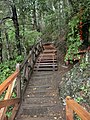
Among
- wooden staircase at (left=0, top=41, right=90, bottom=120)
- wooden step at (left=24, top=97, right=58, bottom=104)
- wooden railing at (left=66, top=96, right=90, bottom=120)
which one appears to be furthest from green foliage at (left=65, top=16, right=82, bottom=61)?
wooden railing at (left=66, top=96, right=90, bottom=120)

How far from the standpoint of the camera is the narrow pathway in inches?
211

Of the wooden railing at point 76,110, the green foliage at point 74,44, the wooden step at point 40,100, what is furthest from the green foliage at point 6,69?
the wooden railing at point 76,110

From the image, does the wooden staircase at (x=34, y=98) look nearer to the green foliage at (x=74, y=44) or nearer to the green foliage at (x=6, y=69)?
the green foliage at (x=74, y=44)

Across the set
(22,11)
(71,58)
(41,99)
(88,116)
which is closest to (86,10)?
(71,58)

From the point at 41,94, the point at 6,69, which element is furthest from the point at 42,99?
the point at 6,69

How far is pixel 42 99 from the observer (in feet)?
20.6

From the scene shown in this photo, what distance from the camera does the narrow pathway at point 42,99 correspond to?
5348 mm

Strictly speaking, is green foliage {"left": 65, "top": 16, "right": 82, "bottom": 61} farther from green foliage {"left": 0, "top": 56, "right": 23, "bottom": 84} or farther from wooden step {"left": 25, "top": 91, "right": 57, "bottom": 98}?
green foliage {"left": 0, "top": 56, "right": 23, "bottom": 84}

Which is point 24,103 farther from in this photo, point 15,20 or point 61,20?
point 61,20

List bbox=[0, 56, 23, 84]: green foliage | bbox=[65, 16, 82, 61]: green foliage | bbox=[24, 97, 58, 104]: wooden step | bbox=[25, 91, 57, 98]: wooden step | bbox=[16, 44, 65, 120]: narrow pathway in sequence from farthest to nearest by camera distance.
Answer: bbox=[0, 56, 23, 84]: green foliage → bbox=[65, 16, 82, 61]: green foliage → bbox=[25, 91, 57, 98]: wooden step → bbox=[24, 97, 58, 104]: wooden step → bbox=[16, 44, 65, 120]: narrow pathway

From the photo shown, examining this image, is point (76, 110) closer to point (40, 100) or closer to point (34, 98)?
point (40, 100)

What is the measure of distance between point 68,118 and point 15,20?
379 inches

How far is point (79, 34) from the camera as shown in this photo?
9.04 metres

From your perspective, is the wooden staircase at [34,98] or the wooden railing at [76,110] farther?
the wooden staircase at [34,98]
